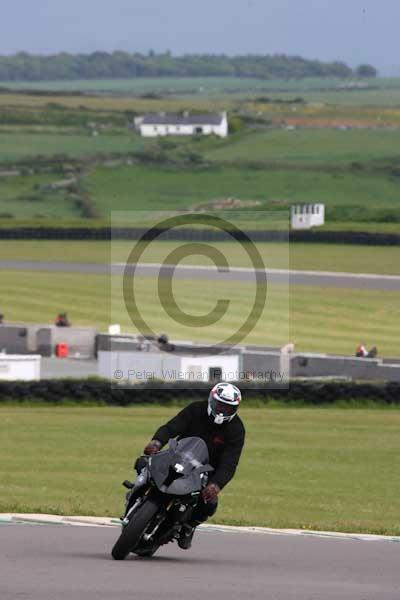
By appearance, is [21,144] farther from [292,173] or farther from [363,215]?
[363,215]

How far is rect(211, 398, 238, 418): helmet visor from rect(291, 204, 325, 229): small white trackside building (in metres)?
56.9

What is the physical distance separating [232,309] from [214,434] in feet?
129

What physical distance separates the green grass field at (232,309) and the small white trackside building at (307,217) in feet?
45.0

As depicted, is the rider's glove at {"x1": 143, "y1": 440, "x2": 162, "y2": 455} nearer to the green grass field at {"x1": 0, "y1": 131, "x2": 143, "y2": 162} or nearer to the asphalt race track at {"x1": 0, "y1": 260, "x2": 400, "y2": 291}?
the asphalt race track at {"x1": 0, "y1": 260, "x2": 400, "y2": 291}

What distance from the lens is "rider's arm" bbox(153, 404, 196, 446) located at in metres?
9.91

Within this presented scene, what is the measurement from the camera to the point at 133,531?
9305 mm

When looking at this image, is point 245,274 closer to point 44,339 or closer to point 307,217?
point 307,217

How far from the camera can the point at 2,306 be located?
49.9 metres

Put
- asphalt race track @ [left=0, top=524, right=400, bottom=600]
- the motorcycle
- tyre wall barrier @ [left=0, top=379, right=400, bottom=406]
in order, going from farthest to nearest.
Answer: tyre wall barrier @ [left=0, top=379, right=400, bottom=406] < the motorcycle < asphalt race track @ [left=0, top=524, right=400, bottom=600]

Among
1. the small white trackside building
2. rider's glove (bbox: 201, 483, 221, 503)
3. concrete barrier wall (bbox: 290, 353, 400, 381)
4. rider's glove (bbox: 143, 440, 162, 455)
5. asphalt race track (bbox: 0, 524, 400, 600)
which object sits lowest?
concrete barrier wall (bbox: 290, 353, 400, 381)

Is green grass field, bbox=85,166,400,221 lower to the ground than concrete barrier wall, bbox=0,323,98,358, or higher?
higher

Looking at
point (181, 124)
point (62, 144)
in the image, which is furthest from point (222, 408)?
point (181, 124)

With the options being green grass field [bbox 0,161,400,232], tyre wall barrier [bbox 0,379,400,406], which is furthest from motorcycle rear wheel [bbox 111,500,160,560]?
green grass field [bbox 0,161,400,232]

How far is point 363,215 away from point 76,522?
6655 centimetres
